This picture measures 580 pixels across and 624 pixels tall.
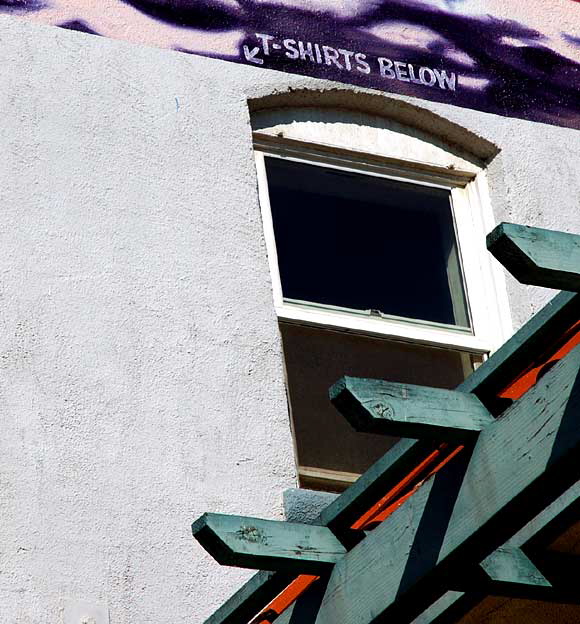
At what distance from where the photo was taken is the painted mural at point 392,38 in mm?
6988

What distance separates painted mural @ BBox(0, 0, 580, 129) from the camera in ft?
22.9

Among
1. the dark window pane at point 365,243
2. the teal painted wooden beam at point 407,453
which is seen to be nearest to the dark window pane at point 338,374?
the dark window pane at point 365,243

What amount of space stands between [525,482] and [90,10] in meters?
3.63

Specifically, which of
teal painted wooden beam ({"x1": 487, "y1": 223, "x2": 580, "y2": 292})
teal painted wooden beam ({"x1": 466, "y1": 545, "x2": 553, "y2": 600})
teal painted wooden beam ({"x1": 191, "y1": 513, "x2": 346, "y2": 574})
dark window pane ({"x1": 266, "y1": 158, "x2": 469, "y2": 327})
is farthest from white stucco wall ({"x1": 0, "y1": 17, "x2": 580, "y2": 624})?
teal painted wooden beam ({"x1": 487, "y1": 223, "x2": 580, "y2": 292})

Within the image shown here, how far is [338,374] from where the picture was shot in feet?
22.1

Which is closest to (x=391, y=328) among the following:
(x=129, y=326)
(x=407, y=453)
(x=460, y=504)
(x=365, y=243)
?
(x=365, y=243)

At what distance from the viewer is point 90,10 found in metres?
6.90

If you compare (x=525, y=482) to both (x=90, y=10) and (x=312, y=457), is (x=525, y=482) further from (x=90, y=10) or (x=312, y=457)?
(x=90, y=10)

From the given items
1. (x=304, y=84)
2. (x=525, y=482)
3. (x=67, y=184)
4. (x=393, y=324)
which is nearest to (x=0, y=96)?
(x=67, y=184)

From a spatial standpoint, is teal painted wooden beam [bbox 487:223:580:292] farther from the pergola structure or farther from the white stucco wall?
the white stucco wall

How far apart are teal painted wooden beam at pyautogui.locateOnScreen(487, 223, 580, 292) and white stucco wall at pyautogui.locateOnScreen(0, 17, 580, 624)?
2202 mm

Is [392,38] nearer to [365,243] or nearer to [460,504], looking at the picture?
[365,243]

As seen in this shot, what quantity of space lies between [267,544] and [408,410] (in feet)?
2.02

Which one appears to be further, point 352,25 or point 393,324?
point 352,25
